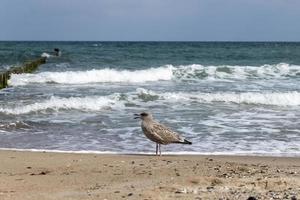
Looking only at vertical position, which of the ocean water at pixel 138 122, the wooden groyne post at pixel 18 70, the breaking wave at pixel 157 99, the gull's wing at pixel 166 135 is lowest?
the ocean water at pixel 138 122

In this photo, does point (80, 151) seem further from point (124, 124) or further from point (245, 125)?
point (245, 125)

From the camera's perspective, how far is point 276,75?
95.5ft

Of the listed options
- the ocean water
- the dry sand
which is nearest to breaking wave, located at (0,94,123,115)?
the ocean water

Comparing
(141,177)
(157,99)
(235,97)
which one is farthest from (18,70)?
(141,177)

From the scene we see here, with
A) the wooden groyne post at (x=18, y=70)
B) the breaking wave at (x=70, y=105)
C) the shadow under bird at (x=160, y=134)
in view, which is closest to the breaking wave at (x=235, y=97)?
the breaking wave at (x=70, y=105)

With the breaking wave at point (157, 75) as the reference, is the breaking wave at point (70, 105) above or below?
below

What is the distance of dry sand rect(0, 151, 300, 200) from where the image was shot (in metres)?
5.48

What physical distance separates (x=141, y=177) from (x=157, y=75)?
20.9m

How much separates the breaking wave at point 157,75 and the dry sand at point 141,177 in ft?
48.9

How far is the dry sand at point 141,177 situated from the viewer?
18.0 feet

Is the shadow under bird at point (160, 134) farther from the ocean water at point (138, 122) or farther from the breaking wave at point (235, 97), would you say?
the breaking wave at point (235, 97)

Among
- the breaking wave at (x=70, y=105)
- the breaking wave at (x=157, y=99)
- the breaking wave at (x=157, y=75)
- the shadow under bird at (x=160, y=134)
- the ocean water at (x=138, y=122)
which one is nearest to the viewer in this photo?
the shadow under bird at (x=160, y=134)

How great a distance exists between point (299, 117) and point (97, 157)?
693 cm

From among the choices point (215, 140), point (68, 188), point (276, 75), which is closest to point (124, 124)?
point (215, 140)
